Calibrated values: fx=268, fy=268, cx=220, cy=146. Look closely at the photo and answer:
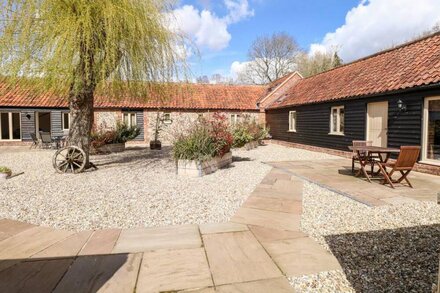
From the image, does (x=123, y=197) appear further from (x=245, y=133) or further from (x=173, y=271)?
(x=245, y=133)

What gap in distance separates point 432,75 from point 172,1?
759 centimetres

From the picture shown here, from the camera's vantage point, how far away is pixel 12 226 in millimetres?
3797

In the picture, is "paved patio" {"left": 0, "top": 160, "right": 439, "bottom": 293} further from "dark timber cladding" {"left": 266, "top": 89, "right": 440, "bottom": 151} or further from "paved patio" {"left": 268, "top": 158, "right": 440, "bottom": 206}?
"dark timber cladding" {"left": 266, "top": 89, "right": 440, "bottom": 151}

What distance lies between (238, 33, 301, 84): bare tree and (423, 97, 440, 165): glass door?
98.3 ft

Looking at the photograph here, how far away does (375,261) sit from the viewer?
2836 millimetres

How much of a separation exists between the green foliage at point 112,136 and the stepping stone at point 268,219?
10.9m

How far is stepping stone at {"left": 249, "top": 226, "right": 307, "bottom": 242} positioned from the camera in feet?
11.2

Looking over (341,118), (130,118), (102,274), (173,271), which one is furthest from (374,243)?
(130,118)

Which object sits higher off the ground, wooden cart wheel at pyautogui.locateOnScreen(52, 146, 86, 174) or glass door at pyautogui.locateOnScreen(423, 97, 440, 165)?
glass door at pyautogui.locateOnScreen(423, 97, 440, 165)

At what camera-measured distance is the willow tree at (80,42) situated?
6.21 m

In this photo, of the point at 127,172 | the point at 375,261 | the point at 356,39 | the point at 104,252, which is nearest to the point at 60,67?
the point at 127,172

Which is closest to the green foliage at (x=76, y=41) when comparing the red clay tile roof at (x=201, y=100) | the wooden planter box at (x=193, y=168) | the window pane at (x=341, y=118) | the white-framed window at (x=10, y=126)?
the wooden planter box at (x=193, y=168)

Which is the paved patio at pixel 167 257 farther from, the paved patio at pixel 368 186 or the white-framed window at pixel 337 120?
the white-framed window at pixel 337 120

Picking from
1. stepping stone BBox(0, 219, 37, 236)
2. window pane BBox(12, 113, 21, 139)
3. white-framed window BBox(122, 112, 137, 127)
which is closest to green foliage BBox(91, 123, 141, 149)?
white-framed window BBox(122, 112, 137, 127)
